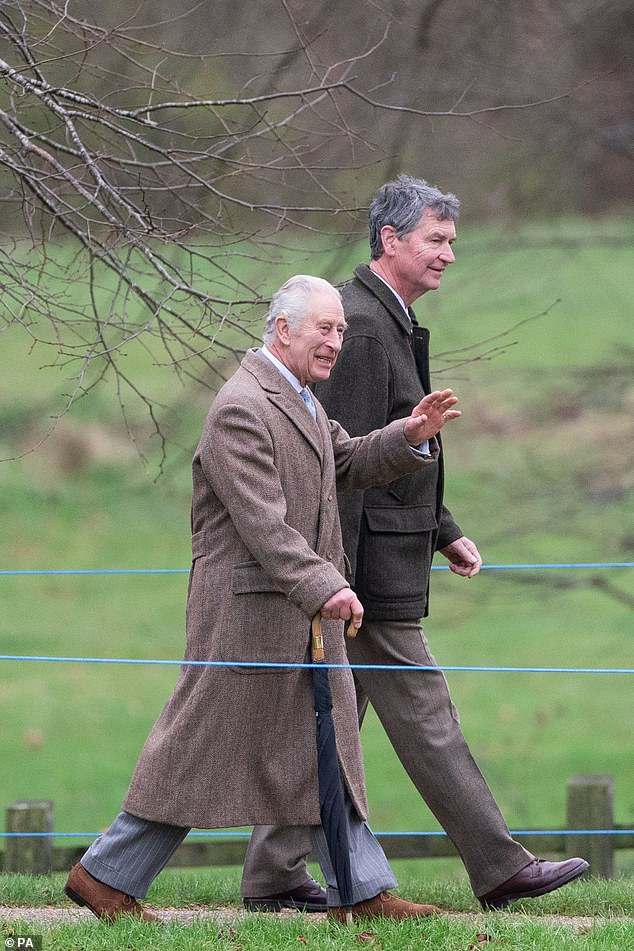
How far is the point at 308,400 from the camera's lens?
4.32 meters

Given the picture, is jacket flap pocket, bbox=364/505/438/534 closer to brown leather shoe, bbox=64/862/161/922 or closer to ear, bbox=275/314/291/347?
ear, bbox=275/314/291/347

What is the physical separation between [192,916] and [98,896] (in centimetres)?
54

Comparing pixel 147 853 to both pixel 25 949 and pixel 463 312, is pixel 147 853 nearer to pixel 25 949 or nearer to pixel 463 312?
pixel 25 949

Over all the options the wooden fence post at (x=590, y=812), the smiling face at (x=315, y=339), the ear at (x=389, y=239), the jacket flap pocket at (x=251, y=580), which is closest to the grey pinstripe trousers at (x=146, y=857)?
the jacket flap pocket at (x=251, y=580)

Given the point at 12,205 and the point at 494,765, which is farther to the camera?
the point at 494,765

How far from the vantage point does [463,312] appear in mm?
8406

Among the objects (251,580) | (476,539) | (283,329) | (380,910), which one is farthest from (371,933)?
(476,539)

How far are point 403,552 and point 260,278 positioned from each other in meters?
1.96

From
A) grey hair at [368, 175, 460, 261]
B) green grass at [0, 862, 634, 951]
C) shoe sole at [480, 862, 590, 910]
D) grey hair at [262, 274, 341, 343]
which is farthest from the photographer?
grey hair at [368, 175, 460, 261]

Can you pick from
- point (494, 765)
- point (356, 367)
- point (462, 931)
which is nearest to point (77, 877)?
point (462, 931)

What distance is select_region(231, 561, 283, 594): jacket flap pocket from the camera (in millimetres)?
4137

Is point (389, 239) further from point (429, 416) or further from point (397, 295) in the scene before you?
point (429, 416)

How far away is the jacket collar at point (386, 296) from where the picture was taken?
15.2ft

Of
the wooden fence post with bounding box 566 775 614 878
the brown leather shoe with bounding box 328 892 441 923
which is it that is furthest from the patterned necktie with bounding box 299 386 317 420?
the wooden fence post with bounding box 566 775 614 878
